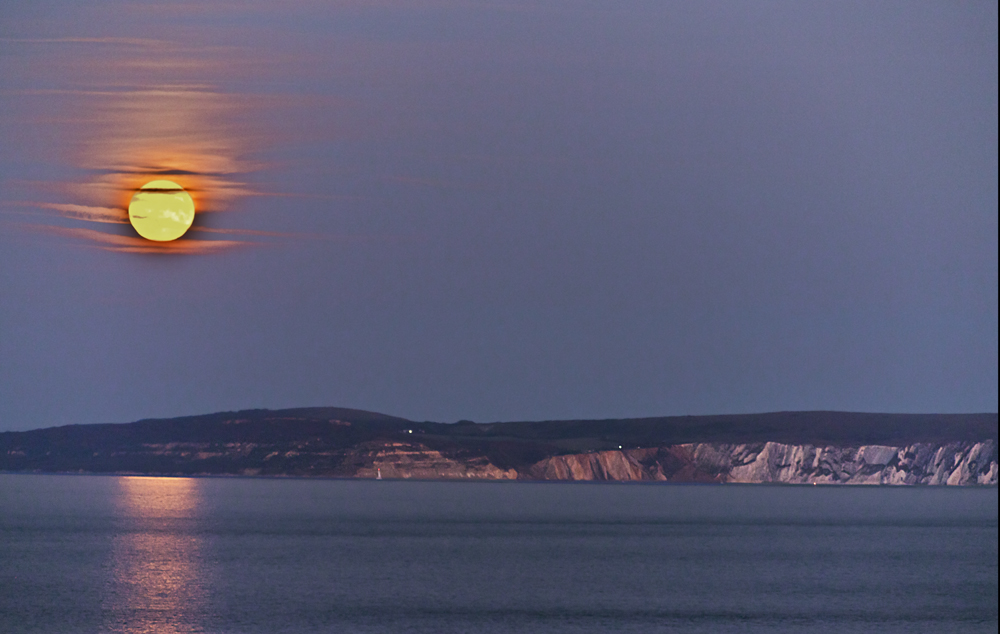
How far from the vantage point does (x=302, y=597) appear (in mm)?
65375

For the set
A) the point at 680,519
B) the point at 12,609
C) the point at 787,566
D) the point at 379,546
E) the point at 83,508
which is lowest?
the point at 12,609

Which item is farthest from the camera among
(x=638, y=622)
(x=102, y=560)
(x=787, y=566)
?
(x=787, y=566)

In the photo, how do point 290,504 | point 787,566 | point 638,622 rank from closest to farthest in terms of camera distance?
point 638,622
point 787,566
point 290,504

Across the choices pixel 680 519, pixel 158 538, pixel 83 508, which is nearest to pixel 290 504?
pixel 83 508

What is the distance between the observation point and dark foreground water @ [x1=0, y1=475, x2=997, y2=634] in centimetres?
5869

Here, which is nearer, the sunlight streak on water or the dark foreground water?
the sunlight streak on water

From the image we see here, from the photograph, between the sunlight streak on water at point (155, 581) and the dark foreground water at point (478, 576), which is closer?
the sunlight streak on water at point (155, 581)

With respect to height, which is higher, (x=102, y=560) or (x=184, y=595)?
(x=102, y=560)

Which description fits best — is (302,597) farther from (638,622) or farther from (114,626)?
(638,622)

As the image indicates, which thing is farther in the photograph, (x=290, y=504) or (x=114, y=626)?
(x=290, y=504)

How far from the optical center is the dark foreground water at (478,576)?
5869 cm

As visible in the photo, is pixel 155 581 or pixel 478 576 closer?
pixel 155 581

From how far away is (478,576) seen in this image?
79000 millimetres

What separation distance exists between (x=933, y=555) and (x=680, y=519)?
5950 centimetres
